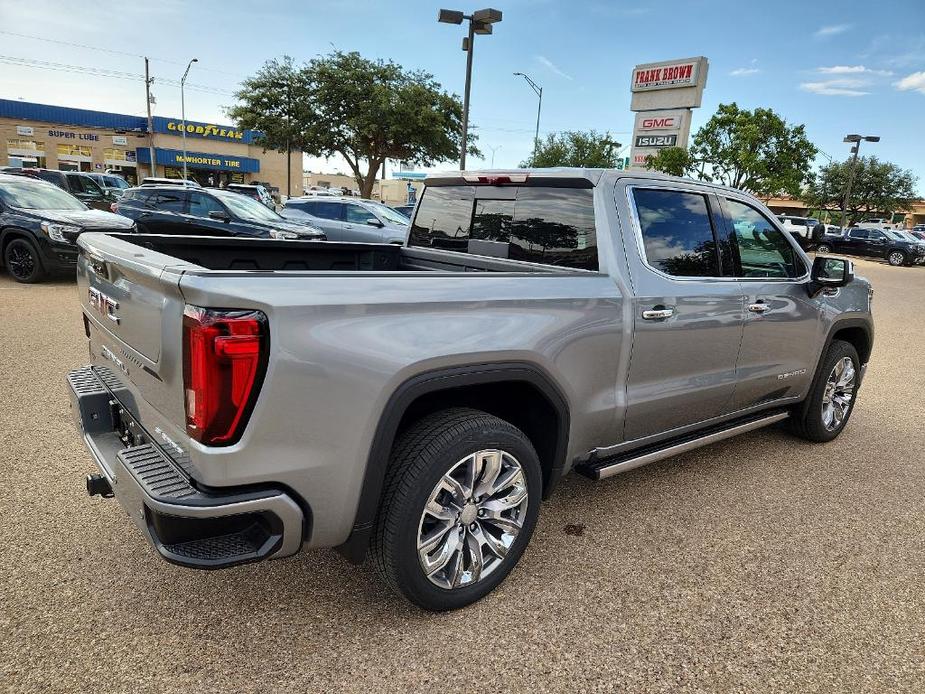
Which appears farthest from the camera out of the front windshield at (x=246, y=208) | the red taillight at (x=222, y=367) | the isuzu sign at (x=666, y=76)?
the isuzu sign at (x=666, y=76)

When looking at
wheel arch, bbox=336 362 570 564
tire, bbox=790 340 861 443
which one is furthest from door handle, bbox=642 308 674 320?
tire, bbox=790 340 861 443

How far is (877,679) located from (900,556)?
1150mm

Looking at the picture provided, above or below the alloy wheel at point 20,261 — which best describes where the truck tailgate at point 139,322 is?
above

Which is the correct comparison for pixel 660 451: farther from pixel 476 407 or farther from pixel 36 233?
pixel 36 233

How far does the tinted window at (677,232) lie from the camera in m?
3.23

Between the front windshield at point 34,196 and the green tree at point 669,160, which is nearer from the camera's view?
the front windshield at point 34,196

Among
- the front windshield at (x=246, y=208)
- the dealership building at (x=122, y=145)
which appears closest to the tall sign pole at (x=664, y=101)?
the front windshield at (x=246, y=208)

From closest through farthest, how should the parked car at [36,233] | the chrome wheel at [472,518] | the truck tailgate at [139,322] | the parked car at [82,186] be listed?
the truck tailgate at [139,322], the chrome wheel at [472,518], the parked car at [36,233], the parked car at [82,186]

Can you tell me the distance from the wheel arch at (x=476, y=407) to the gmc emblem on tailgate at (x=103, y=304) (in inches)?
47.2

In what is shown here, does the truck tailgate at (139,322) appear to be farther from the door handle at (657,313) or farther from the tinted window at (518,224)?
the door handle at (657,313)

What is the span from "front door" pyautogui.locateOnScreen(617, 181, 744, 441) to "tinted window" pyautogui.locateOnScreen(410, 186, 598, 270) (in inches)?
9.4

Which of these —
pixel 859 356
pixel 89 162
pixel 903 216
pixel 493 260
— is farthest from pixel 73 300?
pixel 903 216

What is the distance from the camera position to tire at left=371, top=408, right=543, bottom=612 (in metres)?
2.33

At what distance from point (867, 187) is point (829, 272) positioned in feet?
224
